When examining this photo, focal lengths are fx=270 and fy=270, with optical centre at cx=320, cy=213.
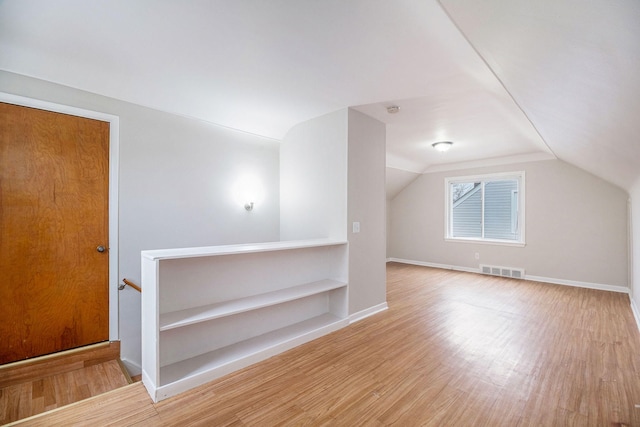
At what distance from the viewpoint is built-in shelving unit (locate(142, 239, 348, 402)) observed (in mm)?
1969

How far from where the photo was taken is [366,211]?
11.0 feet

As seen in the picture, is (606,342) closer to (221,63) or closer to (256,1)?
(256,1)

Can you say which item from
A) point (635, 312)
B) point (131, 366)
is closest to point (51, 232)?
point (131, 366)

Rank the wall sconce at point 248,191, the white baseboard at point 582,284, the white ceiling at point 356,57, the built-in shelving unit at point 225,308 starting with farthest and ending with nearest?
the white baseboard at point 582,284 → the wall sconce at point 248,191 → the built-in shelving unit at point 225,308 → the white ceiling at point 356,57

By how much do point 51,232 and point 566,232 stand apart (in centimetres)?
730

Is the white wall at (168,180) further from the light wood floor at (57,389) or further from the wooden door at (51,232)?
the light wood floor at (57,389)

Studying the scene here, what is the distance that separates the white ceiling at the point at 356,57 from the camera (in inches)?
49.8

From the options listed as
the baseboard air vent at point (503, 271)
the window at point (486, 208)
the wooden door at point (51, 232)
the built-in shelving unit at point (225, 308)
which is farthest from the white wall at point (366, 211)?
the window at point (486, 208)

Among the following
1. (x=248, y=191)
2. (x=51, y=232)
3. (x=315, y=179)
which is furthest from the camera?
(x=248, y=191)

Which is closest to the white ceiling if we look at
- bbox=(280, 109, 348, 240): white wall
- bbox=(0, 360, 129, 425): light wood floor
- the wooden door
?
bbox=(280, 109, 348, 240): white wall

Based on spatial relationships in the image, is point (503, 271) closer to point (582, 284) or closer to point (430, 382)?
point (582, 284)

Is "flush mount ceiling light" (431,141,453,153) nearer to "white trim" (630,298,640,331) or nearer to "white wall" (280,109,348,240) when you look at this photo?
"white wall" (280,109,348,240)

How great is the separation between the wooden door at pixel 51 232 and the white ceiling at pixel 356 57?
Result: 0.52 meters

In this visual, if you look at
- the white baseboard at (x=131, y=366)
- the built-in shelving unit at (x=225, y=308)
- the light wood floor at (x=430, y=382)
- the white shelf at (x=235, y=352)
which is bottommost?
the white baseboard at (x=131, y=366)
